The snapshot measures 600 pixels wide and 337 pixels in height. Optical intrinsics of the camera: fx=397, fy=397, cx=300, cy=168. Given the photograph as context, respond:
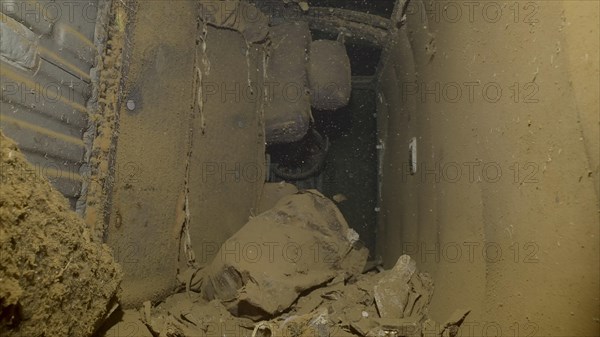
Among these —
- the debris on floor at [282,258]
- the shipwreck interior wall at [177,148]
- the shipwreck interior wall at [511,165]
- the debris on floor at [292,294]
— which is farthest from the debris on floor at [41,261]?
the shipwreck interior wall at [511,165]

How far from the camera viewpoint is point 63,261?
164 centimetres

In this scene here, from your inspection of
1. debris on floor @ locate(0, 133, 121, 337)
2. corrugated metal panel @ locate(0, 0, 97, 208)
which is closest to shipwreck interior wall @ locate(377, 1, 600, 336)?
debris on floor @ locate(0, 133, 121, 337)

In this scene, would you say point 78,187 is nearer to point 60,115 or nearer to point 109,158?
point 109,158

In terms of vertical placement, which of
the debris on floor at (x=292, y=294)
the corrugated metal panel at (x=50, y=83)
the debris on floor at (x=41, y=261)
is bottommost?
the debris on floor at (x=292, y=294)

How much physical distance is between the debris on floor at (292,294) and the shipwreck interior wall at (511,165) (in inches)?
9.8

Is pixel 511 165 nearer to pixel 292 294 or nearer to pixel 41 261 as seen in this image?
pixel 292 294

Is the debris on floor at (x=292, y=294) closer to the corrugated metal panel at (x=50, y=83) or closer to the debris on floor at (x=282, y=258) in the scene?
the debris on floor at (x=282, y=258)

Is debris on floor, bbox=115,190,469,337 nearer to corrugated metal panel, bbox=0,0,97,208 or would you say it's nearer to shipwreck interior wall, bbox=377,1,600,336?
shipwreck interior wall, bbox=377,1,600,336

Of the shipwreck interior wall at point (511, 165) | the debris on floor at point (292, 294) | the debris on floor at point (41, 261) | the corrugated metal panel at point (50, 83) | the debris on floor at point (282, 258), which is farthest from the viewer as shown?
the debris on floor at point (282, 258)

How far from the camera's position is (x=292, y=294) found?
8.54ft

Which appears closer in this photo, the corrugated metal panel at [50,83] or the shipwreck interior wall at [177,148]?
the corrugated metal panel at [50,83]

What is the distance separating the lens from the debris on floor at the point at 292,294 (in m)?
2.29

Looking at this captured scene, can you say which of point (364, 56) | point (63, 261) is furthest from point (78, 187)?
point (364, 56)

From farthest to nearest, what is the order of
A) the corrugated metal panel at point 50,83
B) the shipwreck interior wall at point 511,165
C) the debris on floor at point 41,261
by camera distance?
the corrugated metal panel at point 50,83 < the shipwreck interior wall at point 511,165 < the debris on floor at point 41,261
